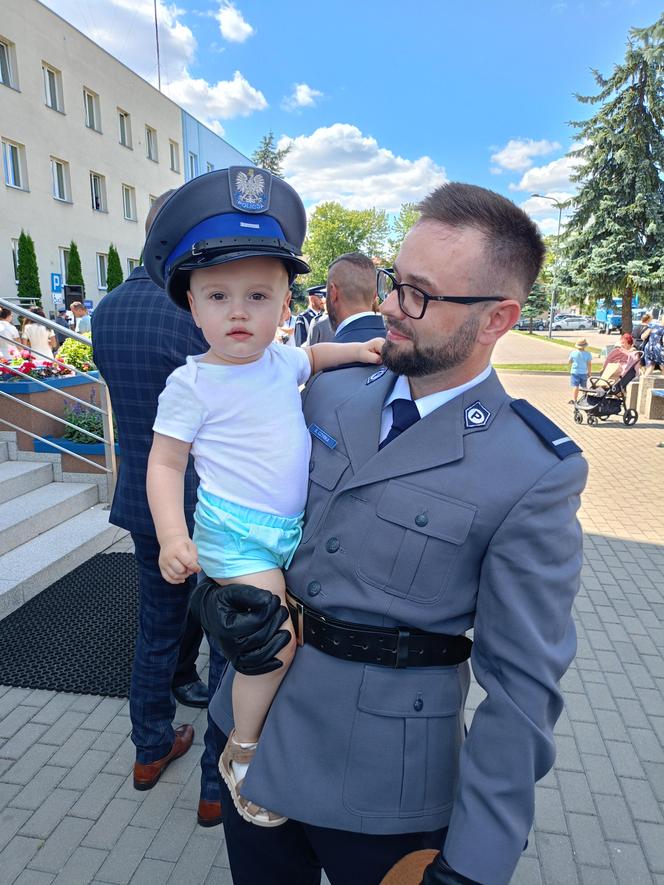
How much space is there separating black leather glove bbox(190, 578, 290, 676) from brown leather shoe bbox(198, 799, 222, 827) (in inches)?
60.3

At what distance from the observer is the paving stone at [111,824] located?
2543mm

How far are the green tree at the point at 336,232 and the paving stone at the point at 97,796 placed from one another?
195ft

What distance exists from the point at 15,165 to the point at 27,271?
4317 mm

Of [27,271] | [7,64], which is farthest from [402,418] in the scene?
[7,64]

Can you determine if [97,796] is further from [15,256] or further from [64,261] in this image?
[64,261]

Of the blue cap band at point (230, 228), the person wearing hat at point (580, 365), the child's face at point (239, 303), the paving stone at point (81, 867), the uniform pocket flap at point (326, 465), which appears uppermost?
the blue cap band at point (230, 228)

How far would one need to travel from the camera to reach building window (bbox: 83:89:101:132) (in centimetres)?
2602

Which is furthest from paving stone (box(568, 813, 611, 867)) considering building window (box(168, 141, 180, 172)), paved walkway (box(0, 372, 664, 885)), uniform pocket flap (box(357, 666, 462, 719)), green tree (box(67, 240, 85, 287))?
building window (box(168, 141, 180, 172))

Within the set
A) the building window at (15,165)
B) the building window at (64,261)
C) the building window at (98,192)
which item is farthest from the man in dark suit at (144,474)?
the building window at (98,192)

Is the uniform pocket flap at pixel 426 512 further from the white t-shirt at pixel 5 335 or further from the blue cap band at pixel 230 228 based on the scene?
the white t-shirt at pixel 5 335

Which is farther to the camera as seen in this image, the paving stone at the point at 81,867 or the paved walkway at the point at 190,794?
the paved walkway at the point at 190,794

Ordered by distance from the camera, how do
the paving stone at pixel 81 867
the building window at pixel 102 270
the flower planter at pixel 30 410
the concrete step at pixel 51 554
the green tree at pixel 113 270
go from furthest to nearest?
the building window at pixel 102 270 < the green tree at pixel 113 270 < the flower planter at pixel 30 410 < the concrete step at pixel 51 554 < the paving stone at pixel 81 867

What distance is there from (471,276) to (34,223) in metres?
25.1

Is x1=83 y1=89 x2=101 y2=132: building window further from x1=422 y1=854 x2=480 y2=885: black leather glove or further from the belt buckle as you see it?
x1=422 y1=854 x2=480 y2=885: black leather glove
